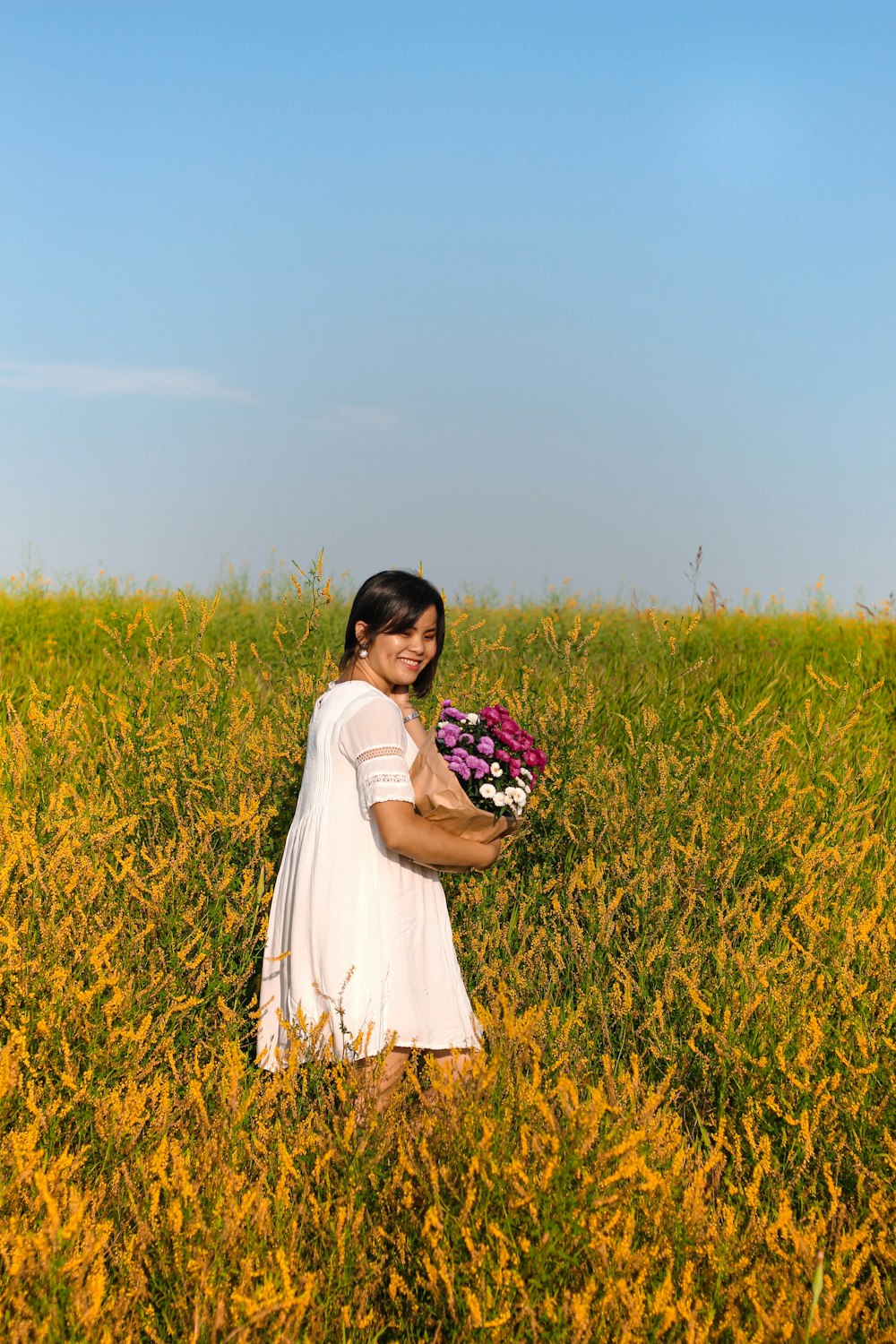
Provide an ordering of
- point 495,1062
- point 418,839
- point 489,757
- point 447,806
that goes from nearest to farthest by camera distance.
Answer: point 495,1062
point 418,839
point 447,806
point 489,757

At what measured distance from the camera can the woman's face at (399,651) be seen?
9.77ft

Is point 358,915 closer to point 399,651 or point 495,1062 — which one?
point 495,1062

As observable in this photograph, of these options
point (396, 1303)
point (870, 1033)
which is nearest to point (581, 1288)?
point (396, 1303)

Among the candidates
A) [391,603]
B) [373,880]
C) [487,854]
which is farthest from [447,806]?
[391,603]

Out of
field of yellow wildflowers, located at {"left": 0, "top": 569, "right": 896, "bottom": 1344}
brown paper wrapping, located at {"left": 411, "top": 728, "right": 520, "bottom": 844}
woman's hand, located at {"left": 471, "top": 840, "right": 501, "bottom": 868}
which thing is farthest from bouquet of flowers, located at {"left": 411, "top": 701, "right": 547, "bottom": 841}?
field of yellow wildflowers, located at {"left": 0, "top": 569, "right": 896, "bottom": 1344}

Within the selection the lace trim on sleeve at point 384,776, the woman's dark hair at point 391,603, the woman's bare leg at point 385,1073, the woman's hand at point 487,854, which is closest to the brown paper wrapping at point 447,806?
the woman's hand at point 487,854

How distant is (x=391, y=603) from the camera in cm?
296

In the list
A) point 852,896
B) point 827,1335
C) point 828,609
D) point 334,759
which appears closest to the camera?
point 827,1335

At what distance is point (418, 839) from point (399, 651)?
0.56m

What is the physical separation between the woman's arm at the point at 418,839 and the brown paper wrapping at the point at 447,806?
4.1 inches

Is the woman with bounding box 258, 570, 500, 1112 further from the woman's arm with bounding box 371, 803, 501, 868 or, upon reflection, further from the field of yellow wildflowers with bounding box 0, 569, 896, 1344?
the field of yellow wildflowers with bounding box 0, 569, 896, 1344

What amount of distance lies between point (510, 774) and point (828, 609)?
29.1 feet

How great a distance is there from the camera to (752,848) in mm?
4574

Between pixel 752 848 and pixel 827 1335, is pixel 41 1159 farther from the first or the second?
pixel 752 848
